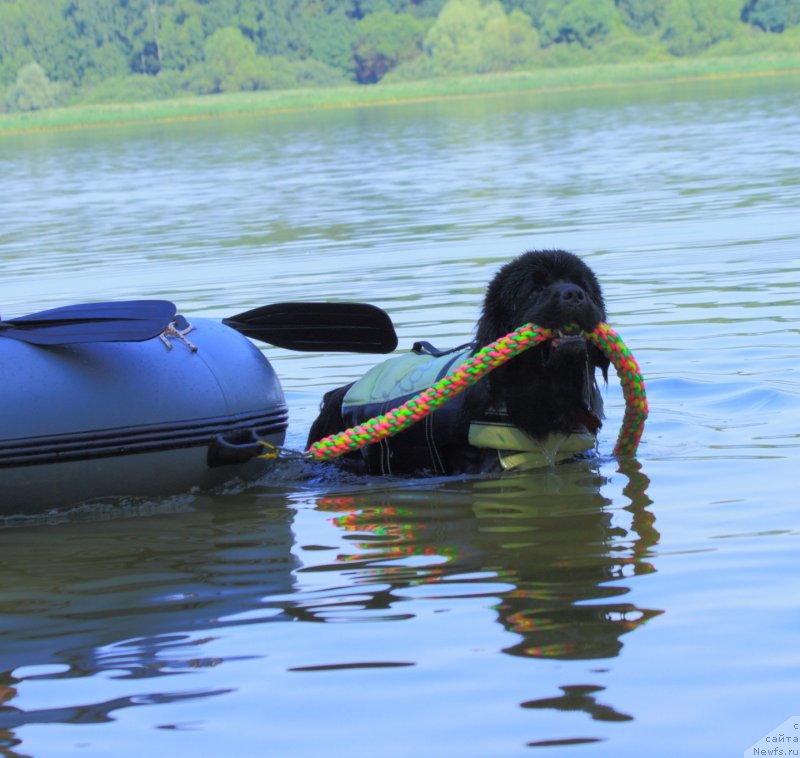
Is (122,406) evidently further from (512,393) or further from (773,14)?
(773,14)

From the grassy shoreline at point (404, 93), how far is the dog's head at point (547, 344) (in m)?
61.3

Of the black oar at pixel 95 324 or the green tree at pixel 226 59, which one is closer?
the black oar at pixel 95 324

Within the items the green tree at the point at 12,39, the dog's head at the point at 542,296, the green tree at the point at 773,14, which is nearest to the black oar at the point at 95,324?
the dog's head at the point at 542,296

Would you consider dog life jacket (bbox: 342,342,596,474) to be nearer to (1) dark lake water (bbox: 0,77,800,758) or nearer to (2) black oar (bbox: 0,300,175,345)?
(1) dark lake water (bbox: 0,77,800,758)

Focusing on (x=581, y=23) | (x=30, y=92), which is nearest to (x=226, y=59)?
(x=30, y=92)

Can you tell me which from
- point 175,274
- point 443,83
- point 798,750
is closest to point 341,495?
point 798,750

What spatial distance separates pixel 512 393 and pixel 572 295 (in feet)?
2.12

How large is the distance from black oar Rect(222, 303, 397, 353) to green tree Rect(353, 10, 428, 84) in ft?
342

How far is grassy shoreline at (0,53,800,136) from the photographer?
66.8m

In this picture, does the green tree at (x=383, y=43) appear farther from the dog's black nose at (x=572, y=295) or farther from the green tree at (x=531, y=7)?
the dog's black nose at (x=572, y=295)

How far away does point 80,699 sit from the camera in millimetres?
4152

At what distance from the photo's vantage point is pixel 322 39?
112188 millimetres

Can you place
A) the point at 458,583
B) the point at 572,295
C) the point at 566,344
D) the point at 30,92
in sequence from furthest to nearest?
1. the point at 30,92
2. the point at 566,344
3. the point at 572,295
4. the point at 458,583

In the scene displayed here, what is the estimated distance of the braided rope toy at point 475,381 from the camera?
6.13m
